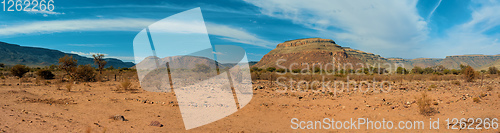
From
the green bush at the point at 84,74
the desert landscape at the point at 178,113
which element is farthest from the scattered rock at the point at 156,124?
the green bush at the point at 84,74

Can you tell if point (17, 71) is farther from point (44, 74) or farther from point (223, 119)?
point (223, 119)

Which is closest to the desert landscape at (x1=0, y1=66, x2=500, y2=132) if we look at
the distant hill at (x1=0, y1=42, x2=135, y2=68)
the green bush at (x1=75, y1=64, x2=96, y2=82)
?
the green bush at (x1=75, y1=64, x2=96, y2=82)

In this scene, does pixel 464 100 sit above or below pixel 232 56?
below

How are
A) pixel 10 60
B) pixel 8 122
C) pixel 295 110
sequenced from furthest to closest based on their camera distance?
1. pixel 10 60
2. pixel 295 110
3. pixel 8 122

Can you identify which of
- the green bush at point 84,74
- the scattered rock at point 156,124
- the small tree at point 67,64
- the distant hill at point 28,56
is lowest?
the scattered rock at point 156,124

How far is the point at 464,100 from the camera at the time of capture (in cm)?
994

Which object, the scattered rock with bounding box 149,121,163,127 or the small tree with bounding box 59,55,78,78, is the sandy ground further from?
the small tree with bounding box 59,55,78,78

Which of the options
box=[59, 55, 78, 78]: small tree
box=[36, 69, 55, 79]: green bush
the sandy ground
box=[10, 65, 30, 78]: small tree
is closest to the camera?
the sandy ground

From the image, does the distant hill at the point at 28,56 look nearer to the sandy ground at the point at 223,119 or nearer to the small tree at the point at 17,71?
the small tree at the point at 17,71

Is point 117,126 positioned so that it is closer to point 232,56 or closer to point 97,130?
point 97,130

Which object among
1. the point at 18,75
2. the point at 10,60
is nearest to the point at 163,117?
the point at 18,75

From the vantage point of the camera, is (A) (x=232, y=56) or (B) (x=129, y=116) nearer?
(A) (x=232, y=56)

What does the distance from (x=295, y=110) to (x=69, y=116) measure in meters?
8.56

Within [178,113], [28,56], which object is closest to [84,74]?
[178,113]
